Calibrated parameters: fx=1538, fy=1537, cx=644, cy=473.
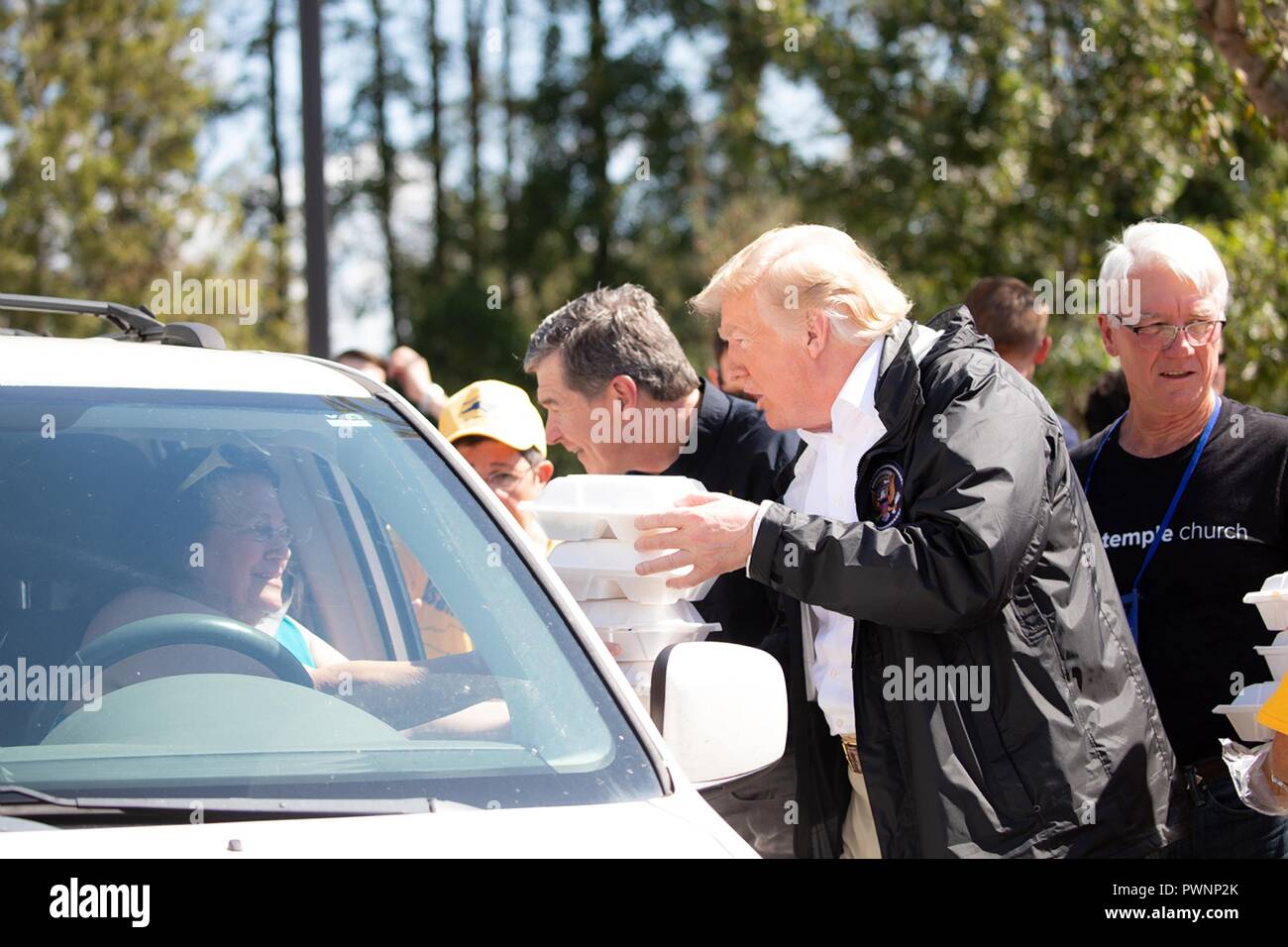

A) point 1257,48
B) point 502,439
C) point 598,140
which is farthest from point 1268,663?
point 598,140

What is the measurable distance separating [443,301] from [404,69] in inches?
205

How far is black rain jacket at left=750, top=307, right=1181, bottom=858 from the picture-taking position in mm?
2600

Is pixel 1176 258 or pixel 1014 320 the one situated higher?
pixel 1176 258

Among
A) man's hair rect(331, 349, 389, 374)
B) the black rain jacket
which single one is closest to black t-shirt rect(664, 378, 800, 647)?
the black rain jacket

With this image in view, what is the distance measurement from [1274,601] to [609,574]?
3.98ft

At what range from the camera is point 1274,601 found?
2795mm

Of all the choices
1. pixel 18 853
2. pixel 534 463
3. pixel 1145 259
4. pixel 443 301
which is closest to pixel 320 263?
pixel 534 463

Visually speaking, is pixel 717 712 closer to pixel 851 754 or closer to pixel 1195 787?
pixel 851 754

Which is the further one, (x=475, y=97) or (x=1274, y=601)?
(x=475, y=97)

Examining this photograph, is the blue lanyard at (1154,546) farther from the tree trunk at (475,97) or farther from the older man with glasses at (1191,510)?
the tree trunk at (475,97)

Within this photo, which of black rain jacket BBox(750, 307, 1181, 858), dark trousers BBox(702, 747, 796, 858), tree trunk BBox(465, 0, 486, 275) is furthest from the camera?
tree trunk BBox(465, 0, 486, 275)

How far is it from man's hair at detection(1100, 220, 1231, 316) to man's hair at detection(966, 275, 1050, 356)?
160 cm
